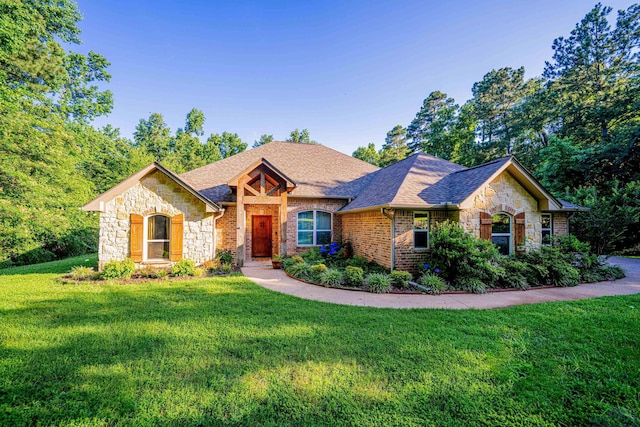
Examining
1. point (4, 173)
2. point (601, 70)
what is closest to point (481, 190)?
point (4, 173)

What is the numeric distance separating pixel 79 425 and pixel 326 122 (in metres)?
20.8

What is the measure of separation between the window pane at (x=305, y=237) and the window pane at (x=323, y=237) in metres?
0.35

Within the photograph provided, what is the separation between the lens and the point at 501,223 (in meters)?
9.48

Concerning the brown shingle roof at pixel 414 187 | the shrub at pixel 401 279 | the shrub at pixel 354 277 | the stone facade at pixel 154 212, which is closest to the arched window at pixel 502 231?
the brown shingle roof at pixel 414 187

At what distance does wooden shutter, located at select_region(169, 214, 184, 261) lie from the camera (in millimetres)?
9555

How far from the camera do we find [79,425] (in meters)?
2.38

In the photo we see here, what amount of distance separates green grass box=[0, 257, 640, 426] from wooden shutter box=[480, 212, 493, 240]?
356 cm

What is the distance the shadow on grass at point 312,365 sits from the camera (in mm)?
2568

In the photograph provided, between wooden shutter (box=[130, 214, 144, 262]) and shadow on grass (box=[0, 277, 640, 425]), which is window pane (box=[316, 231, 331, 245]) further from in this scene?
wooden shutter (box=[130, 214, 144, 262])

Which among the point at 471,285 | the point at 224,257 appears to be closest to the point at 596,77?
the point at 471,285

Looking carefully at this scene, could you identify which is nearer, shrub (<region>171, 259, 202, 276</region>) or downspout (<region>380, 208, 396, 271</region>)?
downspout (<region>380, 208, 396, 271</region>)

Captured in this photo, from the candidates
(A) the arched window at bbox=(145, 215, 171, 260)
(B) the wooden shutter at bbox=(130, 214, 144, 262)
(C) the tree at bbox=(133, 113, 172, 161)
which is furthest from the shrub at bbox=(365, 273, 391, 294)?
(C) the tree at bbox=(133, 113, 172, 161)

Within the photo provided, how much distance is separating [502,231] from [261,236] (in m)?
10.3

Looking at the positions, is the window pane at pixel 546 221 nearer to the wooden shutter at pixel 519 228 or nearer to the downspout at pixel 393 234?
the wooden shutter at pixel 519 228
